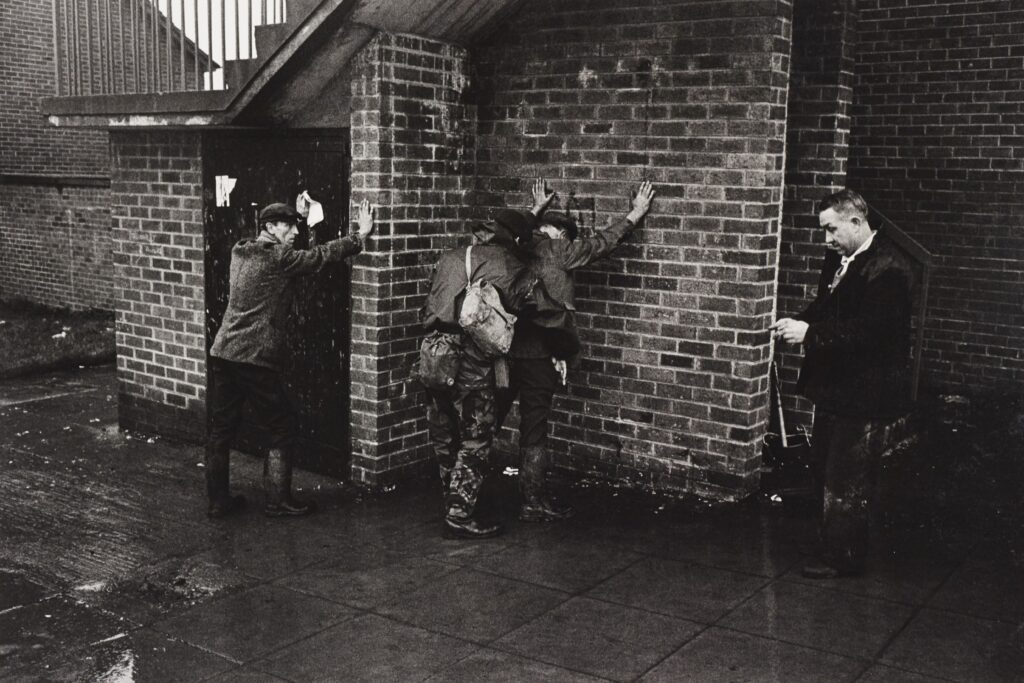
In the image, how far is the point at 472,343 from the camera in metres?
6.00

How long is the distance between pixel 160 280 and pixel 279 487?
2.69 m

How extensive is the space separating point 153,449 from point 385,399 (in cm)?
230

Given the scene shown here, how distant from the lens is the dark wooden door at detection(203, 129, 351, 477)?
23.4 feet

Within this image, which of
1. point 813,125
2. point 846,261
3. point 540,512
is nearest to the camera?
point 846,261

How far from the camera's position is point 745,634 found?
4770 mm

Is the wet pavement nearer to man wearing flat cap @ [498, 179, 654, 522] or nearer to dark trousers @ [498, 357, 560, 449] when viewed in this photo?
man wearing flat cap @ [498, 179, 654, 522]

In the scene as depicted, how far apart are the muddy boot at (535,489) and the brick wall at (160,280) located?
3083 millimetres

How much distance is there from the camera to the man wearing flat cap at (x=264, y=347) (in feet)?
20.7

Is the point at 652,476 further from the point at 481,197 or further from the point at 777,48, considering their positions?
the point at 777,48

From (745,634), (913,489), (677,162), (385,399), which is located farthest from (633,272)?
(745,634)

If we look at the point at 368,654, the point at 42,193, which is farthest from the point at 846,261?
the point at 42,193

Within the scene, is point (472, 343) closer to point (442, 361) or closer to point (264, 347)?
point (442, 361)

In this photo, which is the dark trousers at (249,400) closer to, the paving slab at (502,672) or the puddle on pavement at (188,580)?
the puddle on pavement at (188,580)

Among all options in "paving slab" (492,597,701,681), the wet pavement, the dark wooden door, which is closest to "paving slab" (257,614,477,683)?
the wet pavement
